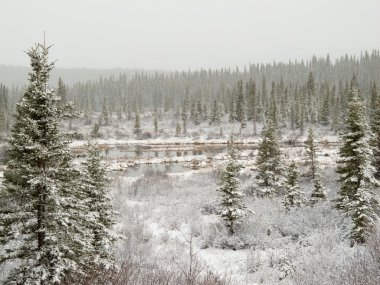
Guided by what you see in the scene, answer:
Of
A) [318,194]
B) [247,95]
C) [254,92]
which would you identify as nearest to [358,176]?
[318,194]

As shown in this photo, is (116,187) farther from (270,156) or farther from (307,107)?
(307,107)

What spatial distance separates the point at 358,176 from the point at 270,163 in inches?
464

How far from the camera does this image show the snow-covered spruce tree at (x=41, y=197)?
9180 mm

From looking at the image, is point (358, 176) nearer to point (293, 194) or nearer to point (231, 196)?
point (231, 196)

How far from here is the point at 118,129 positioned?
345 feet

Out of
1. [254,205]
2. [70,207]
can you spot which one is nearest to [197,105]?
[254,205]

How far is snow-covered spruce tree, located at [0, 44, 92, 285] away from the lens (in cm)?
918

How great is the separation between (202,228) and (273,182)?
1014 cm

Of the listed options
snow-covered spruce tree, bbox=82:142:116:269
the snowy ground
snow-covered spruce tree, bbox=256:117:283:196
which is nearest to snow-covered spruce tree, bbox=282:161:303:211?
→ the snowy ground

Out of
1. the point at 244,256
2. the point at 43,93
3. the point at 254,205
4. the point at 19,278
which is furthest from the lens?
the point at 254,205

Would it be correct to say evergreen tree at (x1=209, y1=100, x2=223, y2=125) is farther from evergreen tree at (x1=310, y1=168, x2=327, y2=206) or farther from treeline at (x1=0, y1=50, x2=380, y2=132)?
evergreen tree at (x1=310, y1=168, x2=327, y2=206)

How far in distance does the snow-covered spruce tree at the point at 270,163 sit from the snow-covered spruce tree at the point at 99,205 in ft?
61.1

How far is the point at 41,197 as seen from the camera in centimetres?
948

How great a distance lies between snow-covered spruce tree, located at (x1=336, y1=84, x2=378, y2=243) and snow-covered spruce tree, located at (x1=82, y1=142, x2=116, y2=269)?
10403 millimetres
